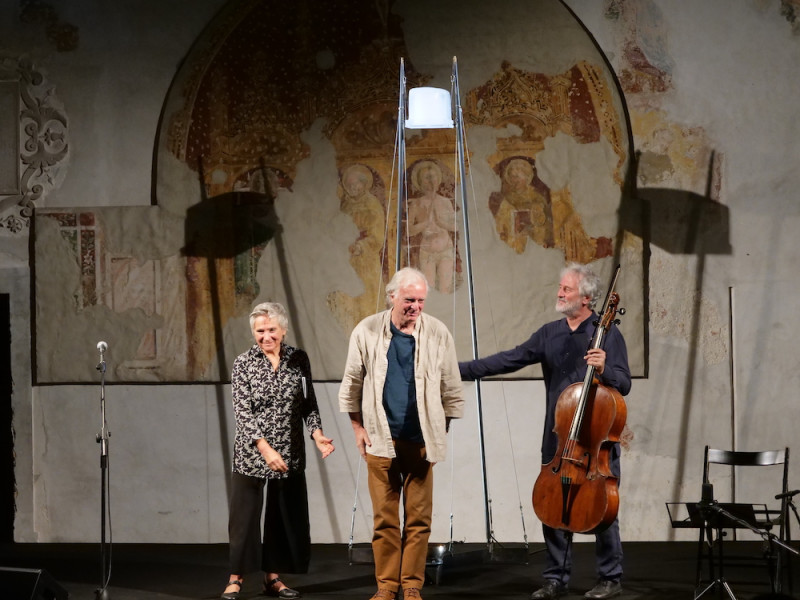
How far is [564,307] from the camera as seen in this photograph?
4887mm

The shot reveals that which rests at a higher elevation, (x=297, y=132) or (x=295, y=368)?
(x=297, y=132)

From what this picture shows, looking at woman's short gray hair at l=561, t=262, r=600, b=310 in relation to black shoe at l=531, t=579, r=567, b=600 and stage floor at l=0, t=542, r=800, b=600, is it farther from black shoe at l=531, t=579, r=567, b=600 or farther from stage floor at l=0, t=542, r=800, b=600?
stage floor at l=0, t=542, r=800, b=600

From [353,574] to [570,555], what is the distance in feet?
4.47

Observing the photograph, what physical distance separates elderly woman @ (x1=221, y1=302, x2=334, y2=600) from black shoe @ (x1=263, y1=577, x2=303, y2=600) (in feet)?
0.41

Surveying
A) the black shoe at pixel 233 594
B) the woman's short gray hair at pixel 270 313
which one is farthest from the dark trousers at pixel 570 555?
the woman's short gray hair at pixel 270 313

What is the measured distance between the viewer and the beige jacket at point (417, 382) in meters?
4.46

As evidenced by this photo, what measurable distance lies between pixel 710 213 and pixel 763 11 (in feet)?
4.42

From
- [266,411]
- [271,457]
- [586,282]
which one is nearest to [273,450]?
[271,457]

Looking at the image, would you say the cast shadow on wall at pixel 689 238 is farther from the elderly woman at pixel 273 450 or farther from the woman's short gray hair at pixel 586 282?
the elderly woman at pixel 273 450

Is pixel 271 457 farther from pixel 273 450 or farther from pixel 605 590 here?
pixel 605 590

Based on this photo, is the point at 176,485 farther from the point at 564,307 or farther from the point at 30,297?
the point at 564,307

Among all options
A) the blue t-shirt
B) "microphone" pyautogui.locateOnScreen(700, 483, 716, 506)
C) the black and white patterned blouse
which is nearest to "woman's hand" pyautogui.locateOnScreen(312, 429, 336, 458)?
the black and white patterned blouse

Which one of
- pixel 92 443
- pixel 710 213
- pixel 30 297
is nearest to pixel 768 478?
pixel 710 213

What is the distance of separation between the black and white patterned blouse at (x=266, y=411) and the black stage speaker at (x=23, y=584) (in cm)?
129
